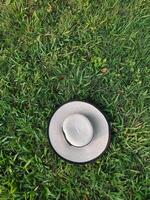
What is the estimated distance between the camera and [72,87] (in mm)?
2309

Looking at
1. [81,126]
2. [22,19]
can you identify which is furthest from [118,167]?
[22,19]

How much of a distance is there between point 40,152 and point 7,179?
0.22m

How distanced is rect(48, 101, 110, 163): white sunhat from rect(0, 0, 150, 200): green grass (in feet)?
0.21

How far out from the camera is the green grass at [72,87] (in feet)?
6.99

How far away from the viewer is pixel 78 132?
208cm

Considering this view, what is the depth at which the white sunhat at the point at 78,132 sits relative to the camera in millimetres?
2092

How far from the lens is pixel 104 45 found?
2.43 meters

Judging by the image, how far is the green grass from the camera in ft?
6.99

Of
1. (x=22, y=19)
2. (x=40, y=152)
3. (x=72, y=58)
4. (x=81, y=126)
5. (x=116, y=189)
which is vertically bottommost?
(x=116, y=189)

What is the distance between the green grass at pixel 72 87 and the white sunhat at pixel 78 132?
0.06 meters

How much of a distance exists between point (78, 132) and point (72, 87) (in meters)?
0.33

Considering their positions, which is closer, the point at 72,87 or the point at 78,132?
the point at 78,132

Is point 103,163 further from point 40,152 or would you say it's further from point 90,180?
point 40,152

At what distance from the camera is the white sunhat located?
6.86 ft
